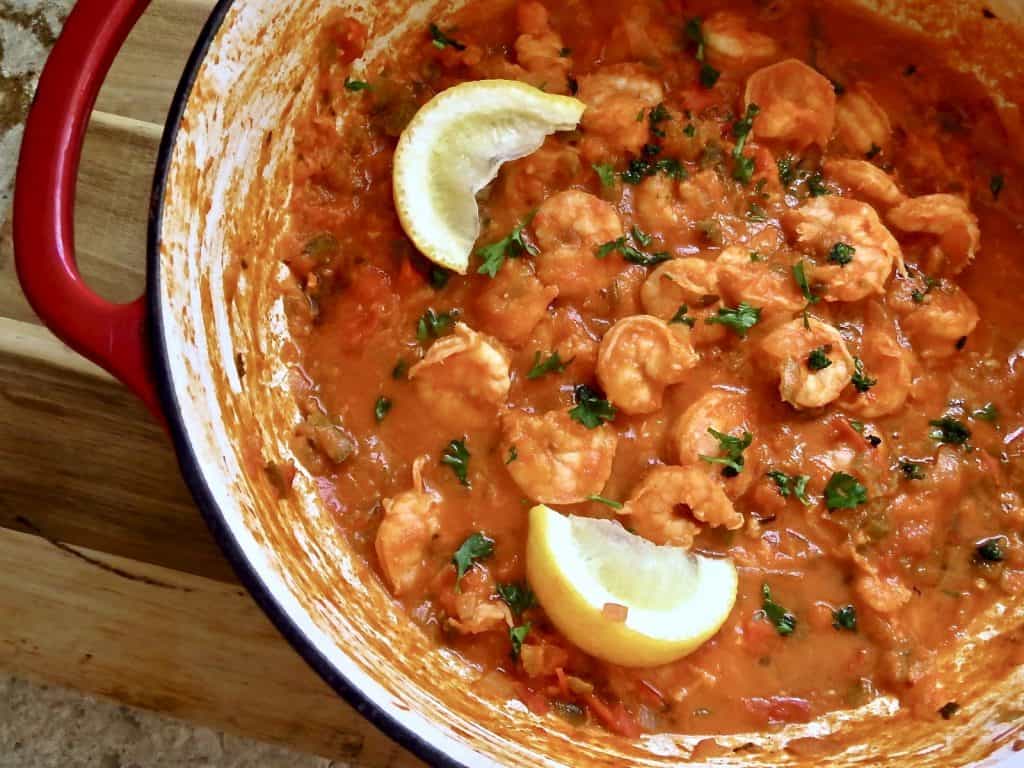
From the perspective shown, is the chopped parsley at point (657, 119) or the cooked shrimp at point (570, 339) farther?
the chopped parsley at point (657, 119)

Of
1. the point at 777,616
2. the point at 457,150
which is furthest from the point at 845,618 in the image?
the point at 457,150

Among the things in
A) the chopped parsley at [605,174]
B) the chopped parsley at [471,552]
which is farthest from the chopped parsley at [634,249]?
Result: the chopped parsley at [471,552]

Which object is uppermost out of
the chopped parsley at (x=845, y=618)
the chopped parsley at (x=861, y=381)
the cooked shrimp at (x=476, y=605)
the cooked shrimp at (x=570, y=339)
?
the cooked shrimp at (x=570, y=339)

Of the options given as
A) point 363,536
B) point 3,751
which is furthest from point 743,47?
point 3,751

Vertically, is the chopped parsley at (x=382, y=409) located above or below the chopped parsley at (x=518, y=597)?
above

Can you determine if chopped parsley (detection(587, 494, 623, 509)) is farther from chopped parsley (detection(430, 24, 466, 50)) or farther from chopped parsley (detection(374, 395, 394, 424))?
chopped parsley (detection(430, 24, 466, 50))

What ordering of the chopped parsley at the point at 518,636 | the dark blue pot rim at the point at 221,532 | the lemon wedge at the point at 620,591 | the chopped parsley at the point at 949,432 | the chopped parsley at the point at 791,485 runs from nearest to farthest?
1. the dark blue pot rim at the point at 221,532
2. the lemon wedge at the point at 620,591
3. the chopped parsley at the point at 518,636
4. the chopped parsley at the point at 791,485
5. the chopped parsley at the point at 949,432

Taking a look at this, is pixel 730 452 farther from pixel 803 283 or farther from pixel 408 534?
pixel 408 534

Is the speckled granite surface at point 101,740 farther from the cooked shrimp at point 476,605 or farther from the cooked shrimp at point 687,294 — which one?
the cooked shrimp at point 687,294
